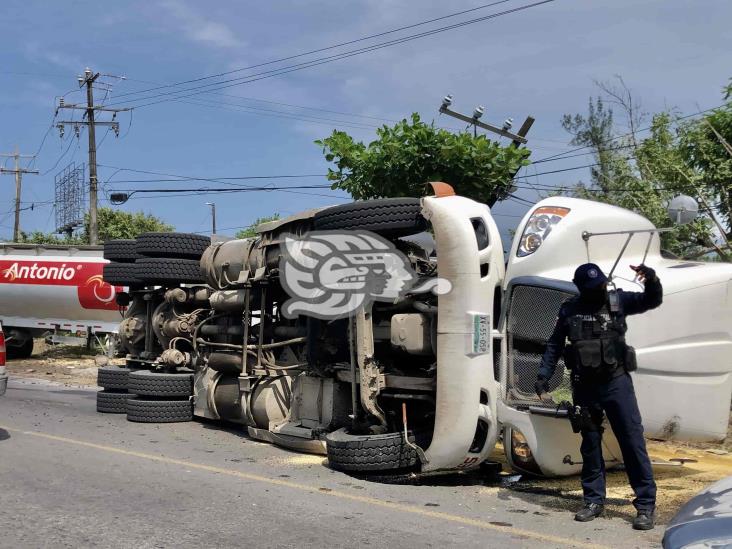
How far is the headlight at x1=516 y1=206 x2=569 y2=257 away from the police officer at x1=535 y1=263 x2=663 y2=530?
2.89ft

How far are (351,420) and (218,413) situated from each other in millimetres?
2687

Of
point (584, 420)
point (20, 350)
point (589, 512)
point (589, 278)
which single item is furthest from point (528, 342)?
point (20, 350)

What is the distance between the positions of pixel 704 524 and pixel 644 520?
2.28 m

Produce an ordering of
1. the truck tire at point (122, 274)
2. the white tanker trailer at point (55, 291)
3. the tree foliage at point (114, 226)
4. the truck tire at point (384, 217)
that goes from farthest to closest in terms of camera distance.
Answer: the tree foliage at point (114, 226) → the white tanker trailer at point (55, 291) → the truck tire at point (122, 274) → the truck tire at point (384, 217)

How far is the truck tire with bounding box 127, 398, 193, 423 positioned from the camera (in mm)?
9781

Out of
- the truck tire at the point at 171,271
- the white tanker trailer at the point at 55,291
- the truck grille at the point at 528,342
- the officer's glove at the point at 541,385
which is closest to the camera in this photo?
the officer's glove at the point at 541,385

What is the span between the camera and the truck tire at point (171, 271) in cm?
1018

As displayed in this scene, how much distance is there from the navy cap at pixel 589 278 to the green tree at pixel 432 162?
6.45 m

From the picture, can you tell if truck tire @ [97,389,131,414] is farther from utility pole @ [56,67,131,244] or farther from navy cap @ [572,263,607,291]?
utility pole @ [56,67,131,244]

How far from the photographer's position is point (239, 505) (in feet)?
18.8

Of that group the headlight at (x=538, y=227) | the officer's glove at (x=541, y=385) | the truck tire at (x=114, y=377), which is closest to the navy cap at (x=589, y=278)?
the officer's glove at (x=541, y=385)

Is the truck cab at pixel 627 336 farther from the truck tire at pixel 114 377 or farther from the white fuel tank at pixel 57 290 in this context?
the white fuel tank at pixel 57 290

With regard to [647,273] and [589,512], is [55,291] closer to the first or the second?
[589,512]

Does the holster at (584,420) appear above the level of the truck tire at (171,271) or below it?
below
